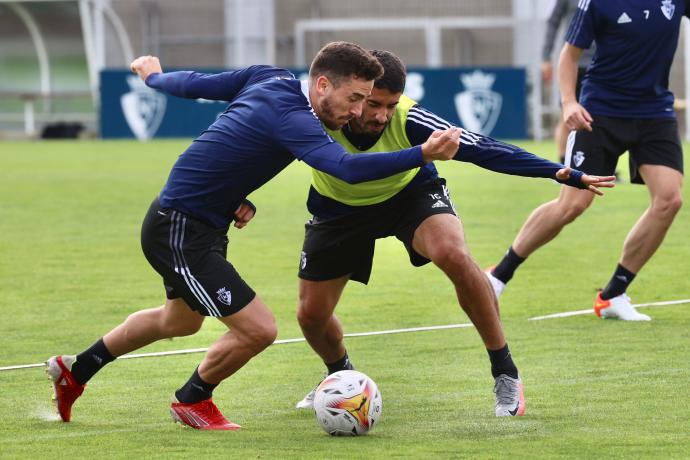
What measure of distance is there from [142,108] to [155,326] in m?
27.0

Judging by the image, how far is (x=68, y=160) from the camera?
1045 inches

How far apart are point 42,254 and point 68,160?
14.1m

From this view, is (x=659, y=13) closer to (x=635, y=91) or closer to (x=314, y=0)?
(x=635, y=91)

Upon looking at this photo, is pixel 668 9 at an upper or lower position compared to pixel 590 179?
upper

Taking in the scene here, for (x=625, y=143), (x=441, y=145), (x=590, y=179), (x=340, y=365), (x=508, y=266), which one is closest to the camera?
(x=441, y=145)

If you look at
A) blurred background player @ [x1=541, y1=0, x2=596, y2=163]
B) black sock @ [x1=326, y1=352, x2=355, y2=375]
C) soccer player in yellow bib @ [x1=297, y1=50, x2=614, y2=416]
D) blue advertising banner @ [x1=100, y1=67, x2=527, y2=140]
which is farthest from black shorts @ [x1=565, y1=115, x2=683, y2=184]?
blue advertising banner @ [x1=100, y1=67, x2=527, y2=140]

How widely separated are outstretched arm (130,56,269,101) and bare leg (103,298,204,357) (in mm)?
975

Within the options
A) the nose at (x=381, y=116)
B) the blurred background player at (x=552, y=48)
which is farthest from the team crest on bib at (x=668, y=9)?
the nose at (x=381, y=116)

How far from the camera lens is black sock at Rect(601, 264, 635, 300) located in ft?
29.4

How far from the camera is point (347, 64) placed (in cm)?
587

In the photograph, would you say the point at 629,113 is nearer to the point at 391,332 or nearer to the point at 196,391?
the point at 391,332

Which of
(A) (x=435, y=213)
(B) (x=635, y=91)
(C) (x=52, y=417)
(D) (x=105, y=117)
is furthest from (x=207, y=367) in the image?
(D) (x=105, y=117)

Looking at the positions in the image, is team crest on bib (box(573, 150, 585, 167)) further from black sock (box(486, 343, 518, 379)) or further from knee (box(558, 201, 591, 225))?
black sock (box(486, 343, 518, 379))

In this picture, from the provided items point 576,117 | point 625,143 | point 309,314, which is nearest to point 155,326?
point 309,314
